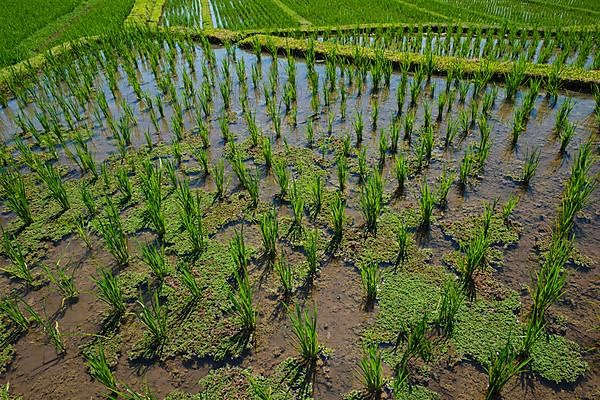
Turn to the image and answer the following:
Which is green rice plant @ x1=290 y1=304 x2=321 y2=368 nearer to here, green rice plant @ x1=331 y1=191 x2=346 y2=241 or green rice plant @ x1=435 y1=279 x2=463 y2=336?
green rice plant @ x1=435 y1=279 x2=463 y2=336

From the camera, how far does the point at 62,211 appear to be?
11.1 ft

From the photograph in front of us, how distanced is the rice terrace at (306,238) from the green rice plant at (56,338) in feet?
0.06

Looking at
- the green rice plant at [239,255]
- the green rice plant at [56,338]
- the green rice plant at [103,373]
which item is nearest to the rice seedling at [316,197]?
the green rice plant at [239,255]

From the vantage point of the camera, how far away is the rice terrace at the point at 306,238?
2131mm

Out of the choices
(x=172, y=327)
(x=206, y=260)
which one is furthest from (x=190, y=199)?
(x=172, y=327)

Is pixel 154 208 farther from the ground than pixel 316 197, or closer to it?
farther from the ground

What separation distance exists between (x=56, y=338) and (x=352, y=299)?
1810 mm

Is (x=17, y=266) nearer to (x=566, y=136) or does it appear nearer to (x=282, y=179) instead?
(x=282, y=179)

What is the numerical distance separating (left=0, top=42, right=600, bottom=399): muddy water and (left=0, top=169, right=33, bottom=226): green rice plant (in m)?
0.47

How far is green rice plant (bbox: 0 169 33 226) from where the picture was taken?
10.4ft

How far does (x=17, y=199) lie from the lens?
329 cm

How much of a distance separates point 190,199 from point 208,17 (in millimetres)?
8197

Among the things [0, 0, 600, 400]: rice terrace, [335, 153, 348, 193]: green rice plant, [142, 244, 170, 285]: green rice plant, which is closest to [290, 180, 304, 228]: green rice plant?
[0, 0, 600, 400]: rice terrace

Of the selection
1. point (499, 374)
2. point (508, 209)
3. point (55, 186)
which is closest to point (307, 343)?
point (499, 374)
